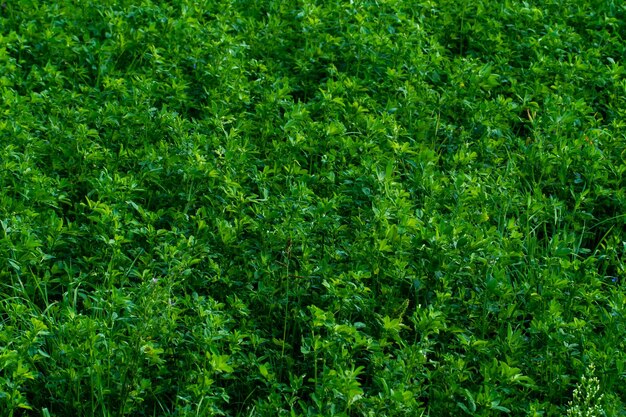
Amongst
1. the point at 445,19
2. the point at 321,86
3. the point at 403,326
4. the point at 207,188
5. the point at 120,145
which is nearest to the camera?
the point at 403,326

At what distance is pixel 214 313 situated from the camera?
3980 millimetres

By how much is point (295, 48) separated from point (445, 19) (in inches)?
41.5

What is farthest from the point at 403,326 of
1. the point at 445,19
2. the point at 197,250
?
the point at 445,19

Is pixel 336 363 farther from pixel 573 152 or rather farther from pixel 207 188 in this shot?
pixel 573 152

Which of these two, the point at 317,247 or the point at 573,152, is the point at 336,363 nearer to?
the point at 317,247

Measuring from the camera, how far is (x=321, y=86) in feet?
19.0

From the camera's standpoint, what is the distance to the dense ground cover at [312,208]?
3.88 m

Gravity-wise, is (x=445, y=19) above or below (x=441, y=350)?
above

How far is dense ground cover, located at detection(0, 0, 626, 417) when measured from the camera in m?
3.88

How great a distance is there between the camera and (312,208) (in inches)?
180

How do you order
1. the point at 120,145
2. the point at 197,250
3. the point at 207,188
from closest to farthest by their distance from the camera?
the point at 197,250 < the point at 207,188 < the point at 120,145

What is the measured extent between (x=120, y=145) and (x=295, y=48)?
4.80ft

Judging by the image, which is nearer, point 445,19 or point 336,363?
point 336,363

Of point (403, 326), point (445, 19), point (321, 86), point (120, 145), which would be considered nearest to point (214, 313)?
point (403, 326)
